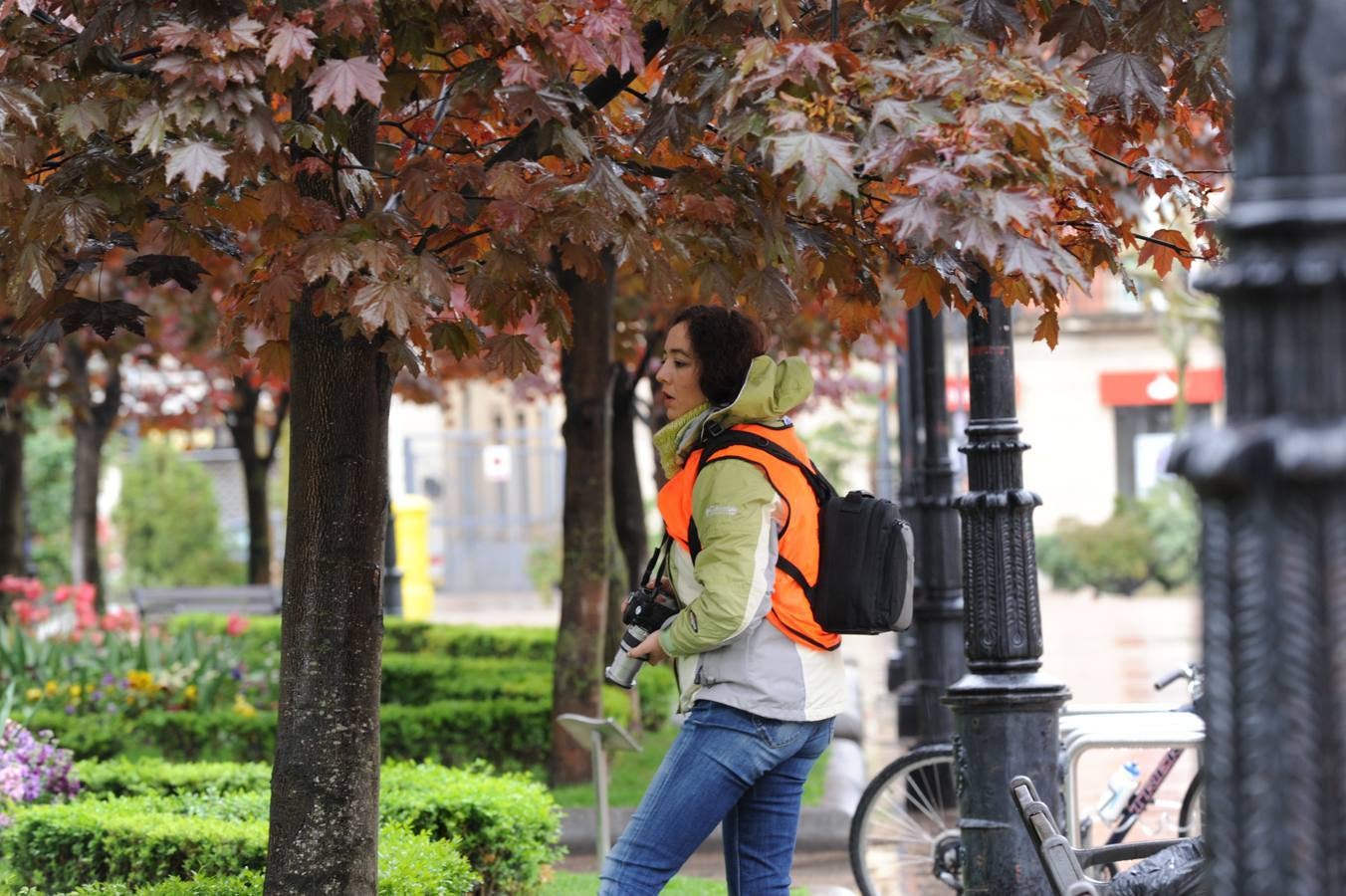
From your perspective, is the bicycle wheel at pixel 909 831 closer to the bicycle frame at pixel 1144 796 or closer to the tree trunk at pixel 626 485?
the bicycle frame at pixel 1144 796

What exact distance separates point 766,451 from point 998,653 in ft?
5.66

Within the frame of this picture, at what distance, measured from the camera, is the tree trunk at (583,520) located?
897 centimetres

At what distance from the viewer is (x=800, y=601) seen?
3953 mm

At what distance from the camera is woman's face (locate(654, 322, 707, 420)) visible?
415 centimetres

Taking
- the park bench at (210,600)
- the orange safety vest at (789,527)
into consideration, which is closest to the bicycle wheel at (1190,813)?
the orange safety vest at (789,527)

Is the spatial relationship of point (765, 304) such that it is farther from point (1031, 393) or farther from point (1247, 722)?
point (1031, 393)

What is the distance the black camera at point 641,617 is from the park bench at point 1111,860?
36.7 inches

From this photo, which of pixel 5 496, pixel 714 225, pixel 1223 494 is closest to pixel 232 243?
pixel 714 225

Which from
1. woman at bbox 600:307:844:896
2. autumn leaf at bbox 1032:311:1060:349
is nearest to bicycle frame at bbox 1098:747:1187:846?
autumn leaf at bbox 1032:311:1060:349

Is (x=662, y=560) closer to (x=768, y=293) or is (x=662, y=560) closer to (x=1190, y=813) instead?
(x=768, y=293)

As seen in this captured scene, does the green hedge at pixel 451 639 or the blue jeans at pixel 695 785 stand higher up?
the blue jeans at pixel 695 785

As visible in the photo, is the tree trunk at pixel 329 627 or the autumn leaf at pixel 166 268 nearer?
the tree trunk at pixel 329 627

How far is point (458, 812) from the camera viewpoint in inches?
223

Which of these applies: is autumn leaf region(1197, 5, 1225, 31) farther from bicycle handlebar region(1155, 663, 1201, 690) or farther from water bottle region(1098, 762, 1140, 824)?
water bottle region(1098, 762, 1140, 824)
